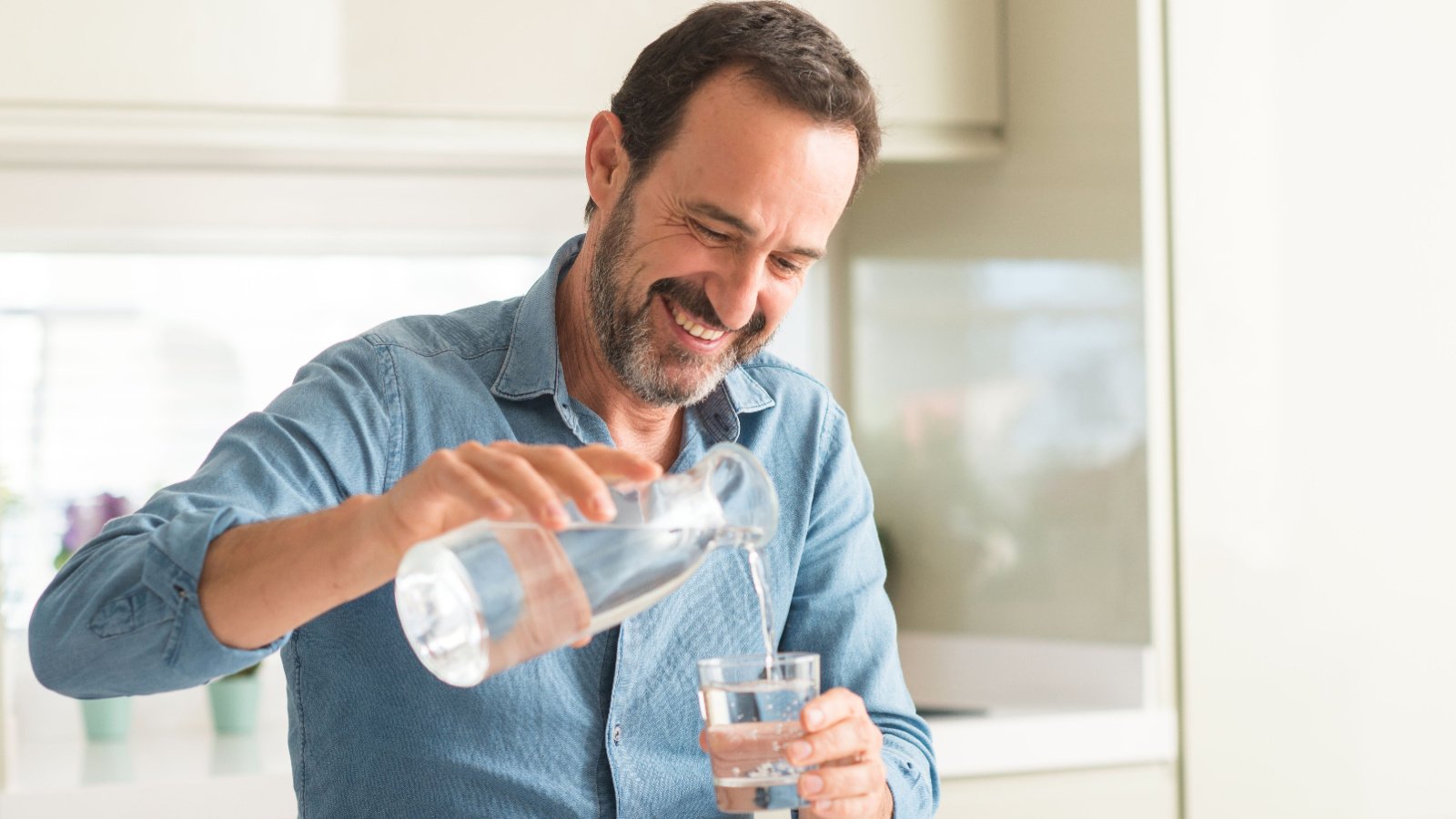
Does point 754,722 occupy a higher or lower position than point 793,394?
lower

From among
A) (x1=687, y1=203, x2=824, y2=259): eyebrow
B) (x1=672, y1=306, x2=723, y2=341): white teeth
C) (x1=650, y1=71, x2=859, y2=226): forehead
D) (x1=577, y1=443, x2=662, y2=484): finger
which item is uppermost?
(x1=650, y1=71, x2=859, y2=226): forehead

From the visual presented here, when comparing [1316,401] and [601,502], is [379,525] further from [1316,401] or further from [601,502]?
[1316,401]

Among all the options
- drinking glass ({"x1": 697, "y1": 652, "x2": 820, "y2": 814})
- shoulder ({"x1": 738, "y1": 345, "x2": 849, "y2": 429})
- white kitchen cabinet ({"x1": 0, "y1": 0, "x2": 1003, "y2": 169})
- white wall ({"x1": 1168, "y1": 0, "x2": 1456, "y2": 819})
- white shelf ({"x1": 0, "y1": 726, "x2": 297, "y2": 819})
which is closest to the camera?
drinking glass ({"x1": 697, "y1": 652, "x2": 820, "y2": 814})

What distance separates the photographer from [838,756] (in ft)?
3.37

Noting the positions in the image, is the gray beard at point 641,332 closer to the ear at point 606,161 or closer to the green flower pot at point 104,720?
the ear at point 606,161

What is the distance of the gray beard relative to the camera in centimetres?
132

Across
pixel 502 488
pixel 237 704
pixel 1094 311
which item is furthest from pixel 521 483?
pixel 237 704

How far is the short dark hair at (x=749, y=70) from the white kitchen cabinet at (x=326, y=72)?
0.70 metres

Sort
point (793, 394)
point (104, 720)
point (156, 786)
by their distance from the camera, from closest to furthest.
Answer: point (793, 394), point (156, 786), point (104, 720)

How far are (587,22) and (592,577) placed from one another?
4.40 feet

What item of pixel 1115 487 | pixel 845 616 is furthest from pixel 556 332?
pixel 1115 487

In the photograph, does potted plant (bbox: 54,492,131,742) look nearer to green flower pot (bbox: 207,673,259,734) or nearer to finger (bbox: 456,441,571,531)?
green flower pot (bbox: 207,673,259,734)

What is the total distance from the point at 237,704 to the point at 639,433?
1193 mm

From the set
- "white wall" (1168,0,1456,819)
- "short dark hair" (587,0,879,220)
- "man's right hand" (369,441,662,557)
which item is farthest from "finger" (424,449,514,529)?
"white wall" (1168,0,1456,819)
